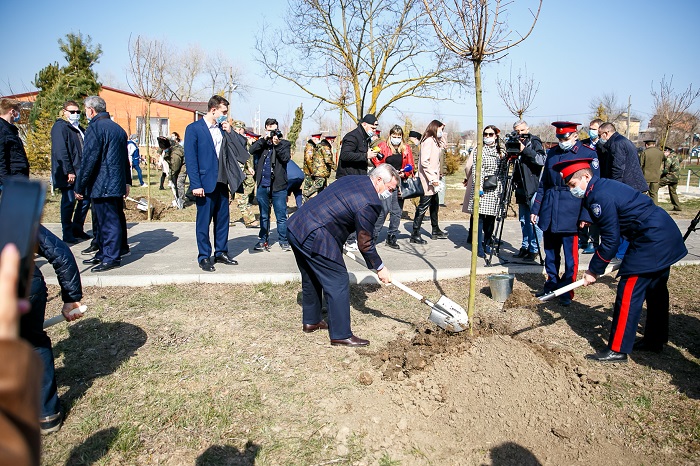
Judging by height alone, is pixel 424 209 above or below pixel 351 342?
above

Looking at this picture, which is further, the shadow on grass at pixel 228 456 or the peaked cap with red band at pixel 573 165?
the peaked cap with red band at pixel 573 165

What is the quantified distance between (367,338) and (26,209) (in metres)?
3.98

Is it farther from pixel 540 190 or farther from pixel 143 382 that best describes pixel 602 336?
pixel 143 382

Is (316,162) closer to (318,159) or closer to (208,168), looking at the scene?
(318,159)

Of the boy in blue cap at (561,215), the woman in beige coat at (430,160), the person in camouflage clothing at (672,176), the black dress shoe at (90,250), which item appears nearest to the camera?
the boy in blue cap at (561,215)

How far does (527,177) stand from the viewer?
761 centimetres

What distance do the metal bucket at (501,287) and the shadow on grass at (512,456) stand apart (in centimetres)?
293

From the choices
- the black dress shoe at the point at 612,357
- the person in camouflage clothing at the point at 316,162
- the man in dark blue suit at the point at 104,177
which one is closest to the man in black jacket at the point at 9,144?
the man in dark blue suit at the point at 104,177

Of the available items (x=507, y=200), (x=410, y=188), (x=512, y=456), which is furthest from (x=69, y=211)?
(x=512, y=456)

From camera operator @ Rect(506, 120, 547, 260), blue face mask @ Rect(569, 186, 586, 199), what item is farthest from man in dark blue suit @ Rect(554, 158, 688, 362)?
camera operator @ Rect(506, 120, 547, 260)

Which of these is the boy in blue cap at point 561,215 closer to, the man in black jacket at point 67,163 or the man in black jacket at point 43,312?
the man in black jacket at point 43,312

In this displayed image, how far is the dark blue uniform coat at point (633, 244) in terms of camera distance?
14.5 feet

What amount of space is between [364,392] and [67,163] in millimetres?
6413

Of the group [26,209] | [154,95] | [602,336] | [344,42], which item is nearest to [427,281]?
[602,336]
